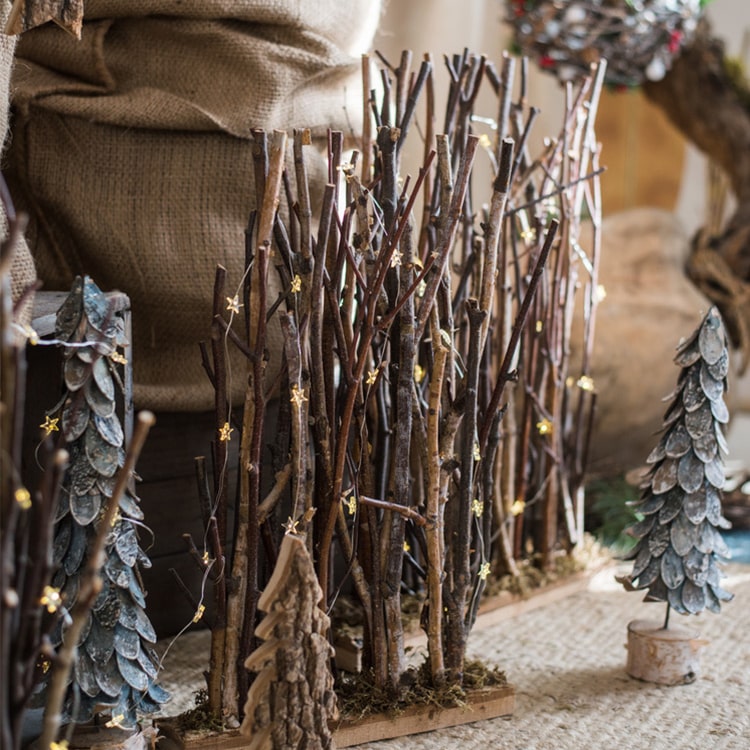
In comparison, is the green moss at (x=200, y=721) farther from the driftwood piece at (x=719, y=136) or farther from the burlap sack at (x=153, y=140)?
the driftwood piece at (x=719, y=136)

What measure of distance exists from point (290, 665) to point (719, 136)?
1909 mm

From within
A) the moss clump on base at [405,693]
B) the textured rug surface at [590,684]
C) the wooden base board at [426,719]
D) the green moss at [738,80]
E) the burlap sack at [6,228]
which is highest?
the green moss at [738,80]

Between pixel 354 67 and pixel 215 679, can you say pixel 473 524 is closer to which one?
pixel 215 679

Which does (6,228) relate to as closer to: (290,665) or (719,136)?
(290,665)

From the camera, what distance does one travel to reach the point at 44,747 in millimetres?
741

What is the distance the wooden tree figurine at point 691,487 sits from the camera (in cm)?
125

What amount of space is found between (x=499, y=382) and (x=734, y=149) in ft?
5.08

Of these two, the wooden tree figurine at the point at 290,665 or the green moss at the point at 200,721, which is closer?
the wooden tree figurine at the point at 290,665

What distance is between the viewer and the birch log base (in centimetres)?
129

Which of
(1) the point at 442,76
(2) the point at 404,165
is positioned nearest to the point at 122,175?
(2) the point at 404,165

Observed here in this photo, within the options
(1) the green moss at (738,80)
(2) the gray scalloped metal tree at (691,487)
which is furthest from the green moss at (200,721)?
(1) the green moss at (738,80)

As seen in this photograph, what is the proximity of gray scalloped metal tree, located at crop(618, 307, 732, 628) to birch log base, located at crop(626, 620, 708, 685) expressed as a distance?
2.0 inches

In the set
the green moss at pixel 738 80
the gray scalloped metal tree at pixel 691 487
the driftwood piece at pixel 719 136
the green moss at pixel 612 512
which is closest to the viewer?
the gray scalloped metal tree at pixel 691 487

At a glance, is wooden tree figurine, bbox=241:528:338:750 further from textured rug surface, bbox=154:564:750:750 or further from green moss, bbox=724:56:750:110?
green moss, bbox=724:56:750:110
